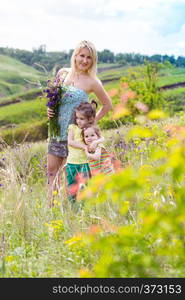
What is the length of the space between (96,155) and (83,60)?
3.42ft

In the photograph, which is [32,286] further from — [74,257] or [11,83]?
[11,83]

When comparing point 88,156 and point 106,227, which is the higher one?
point 88,156

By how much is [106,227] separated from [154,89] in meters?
14.0

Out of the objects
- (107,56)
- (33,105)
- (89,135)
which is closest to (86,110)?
(89,135)

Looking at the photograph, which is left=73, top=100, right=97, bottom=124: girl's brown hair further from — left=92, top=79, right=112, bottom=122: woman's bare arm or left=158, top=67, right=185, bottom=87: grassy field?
left=158, top=67, right=185, bottom=87: grassy field

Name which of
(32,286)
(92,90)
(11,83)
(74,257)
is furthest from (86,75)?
(11,83)

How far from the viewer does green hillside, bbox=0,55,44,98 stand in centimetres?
6438

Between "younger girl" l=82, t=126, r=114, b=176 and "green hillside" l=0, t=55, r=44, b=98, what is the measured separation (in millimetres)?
53443

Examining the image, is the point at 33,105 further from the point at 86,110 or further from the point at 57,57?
the point at 86,110

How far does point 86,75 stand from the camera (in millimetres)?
4738

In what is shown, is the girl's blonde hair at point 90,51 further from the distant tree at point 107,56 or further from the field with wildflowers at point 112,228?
the distant tree at point 107,56

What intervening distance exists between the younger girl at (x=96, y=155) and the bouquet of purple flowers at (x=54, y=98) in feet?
1.41

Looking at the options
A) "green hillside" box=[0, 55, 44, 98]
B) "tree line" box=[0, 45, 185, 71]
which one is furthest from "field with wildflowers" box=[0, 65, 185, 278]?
"green hillside" box=[0, 55, 44, 98]

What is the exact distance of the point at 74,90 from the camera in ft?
15.3
